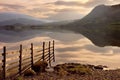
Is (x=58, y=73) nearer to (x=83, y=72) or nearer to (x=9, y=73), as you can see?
(x=83, y=72)

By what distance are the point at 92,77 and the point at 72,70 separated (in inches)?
120

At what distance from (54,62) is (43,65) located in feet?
41.1

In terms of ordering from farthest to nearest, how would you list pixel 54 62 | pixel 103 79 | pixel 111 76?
pixel 54 62 < pixel 111 76 < pixel 103 79

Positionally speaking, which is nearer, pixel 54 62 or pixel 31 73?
pixel 31 73

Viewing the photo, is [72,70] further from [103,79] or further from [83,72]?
[103,79]

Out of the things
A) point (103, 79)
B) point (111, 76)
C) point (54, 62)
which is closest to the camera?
point (103, 79)

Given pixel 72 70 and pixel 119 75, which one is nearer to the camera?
pixel 119 75

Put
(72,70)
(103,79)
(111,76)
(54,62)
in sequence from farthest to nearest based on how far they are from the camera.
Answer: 1. (54,62)
2. (72,70)
3. (111,76)
4. (103,79)

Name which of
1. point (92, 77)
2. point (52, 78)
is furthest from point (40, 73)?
point (92, 77)

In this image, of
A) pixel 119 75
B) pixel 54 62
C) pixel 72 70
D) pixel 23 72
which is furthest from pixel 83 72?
pixel 54 62

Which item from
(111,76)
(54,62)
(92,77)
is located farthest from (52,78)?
(54,62)

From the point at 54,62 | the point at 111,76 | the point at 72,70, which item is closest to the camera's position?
the point at 111,76

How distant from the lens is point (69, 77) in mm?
23922

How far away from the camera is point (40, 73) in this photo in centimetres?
2594
